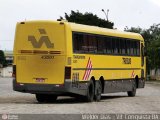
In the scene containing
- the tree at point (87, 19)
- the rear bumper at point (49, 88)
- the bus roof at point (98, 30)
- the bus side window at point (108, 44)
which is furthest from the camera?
the tree at point (87, 19)

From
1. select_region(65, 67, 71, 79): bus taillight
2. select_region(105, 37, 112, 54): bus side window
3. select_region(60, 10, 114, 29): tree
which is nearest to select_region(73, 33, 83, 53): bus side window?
select_region(65, 67, 71, 79): bus taillight

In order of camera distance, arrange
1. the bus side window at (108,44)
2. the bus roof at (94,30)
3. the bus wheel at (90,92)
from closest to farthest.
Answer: the bus roof at (94,30)
the bus wheel at (90,92)
the bus side window at (108,44)

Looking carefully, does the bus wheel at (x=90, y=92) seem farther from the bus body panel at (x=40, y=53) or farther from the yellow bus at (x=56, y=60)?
the bus body panel at (x=40, y=53)

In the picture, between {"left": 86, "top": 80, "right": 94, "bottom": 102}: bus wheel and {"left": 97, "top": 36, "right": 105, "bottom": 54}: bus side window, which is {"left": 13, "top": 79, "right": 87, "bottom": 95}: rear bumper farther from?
{"left": 97, "top": 36, "right": 105, "bottom": 54}: bus side window

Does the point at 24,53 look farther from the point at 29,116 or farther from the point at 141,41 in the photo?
the point at 141,41

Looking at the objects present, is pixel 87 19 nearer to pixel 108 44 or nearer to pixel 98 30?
pixel 108 44

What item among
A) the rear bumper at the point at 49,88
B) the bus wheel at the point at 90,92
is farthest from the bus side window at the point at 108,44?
the rear bumper at the point at 49,88

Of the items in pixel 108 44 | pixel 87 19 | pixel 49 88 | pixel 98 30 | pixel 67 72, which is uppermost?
pixel 87 19

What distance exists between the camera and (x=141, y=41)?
36.5 metres

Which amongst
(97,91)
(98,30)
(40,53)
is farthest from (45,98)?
(98,30)

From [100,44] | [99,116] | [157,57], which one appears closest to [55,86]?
[100,44]

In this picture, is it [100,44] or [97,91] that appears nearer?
[97,91]

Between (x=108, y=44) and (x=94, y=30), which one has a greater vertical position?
(x=94, y=30)

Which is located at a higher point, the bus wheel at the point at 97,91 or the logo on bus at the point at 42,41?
the logo on bus at the point at 42,41
